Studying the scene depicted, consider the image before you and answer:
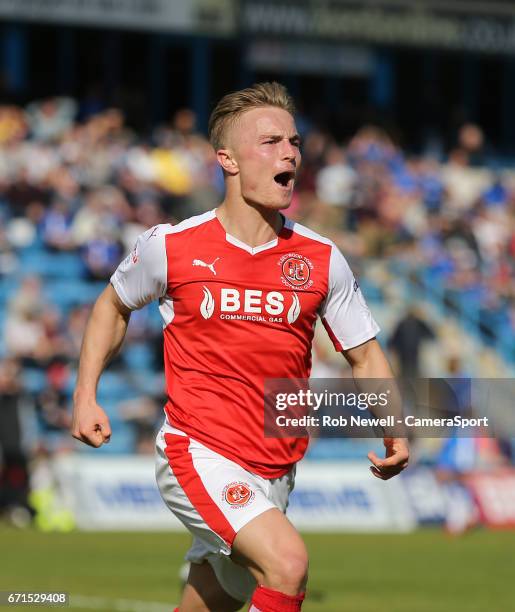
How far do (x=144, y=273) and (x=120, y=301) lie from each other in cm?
19

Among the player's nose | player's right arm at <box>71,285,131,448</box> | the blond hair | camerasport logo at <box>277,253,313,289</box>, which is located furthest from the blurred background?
the player's nose

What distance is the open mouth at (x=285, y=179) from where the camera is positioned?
6.44 m

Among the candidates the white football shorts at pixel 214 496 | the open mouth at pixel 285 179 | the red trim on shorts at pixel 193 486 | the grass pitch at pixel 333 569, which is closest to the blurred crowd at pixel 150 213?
the grass pitch at pixel 333 569

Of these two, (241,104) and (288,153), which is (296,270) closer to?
(288,153)

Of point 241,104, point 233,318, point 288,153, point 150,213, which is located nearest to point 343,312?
point 233,318

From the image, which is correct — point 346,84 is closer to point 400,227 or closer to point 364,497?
point 400,227

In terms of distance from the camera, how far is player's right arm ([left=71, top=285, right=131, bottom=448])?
20.2 ft

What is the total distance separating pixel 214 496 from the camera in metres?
6.14

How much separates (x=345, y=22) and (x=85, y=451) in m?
11.1

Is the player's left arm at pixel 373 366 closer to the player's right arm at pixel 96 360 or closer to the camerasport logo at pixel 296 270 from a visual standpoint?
the camerasport logo at pixel 296 270

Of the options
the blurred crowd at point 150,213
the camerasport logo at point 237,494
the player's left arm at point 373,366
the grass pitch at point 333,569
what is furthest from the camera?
the blurred crowd at point 150,213

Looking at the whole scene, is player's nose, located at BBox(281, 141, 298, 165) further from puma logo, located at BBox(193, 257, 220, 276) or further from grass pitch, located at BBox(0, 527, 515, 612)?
grass pitch, located at BBox(0, 527, 515, 612)

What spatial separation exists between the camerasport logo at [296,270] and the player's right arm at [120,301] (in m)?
0.52

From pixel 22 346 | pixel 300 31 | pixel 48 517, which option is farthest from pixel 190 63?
pixel 48 517
